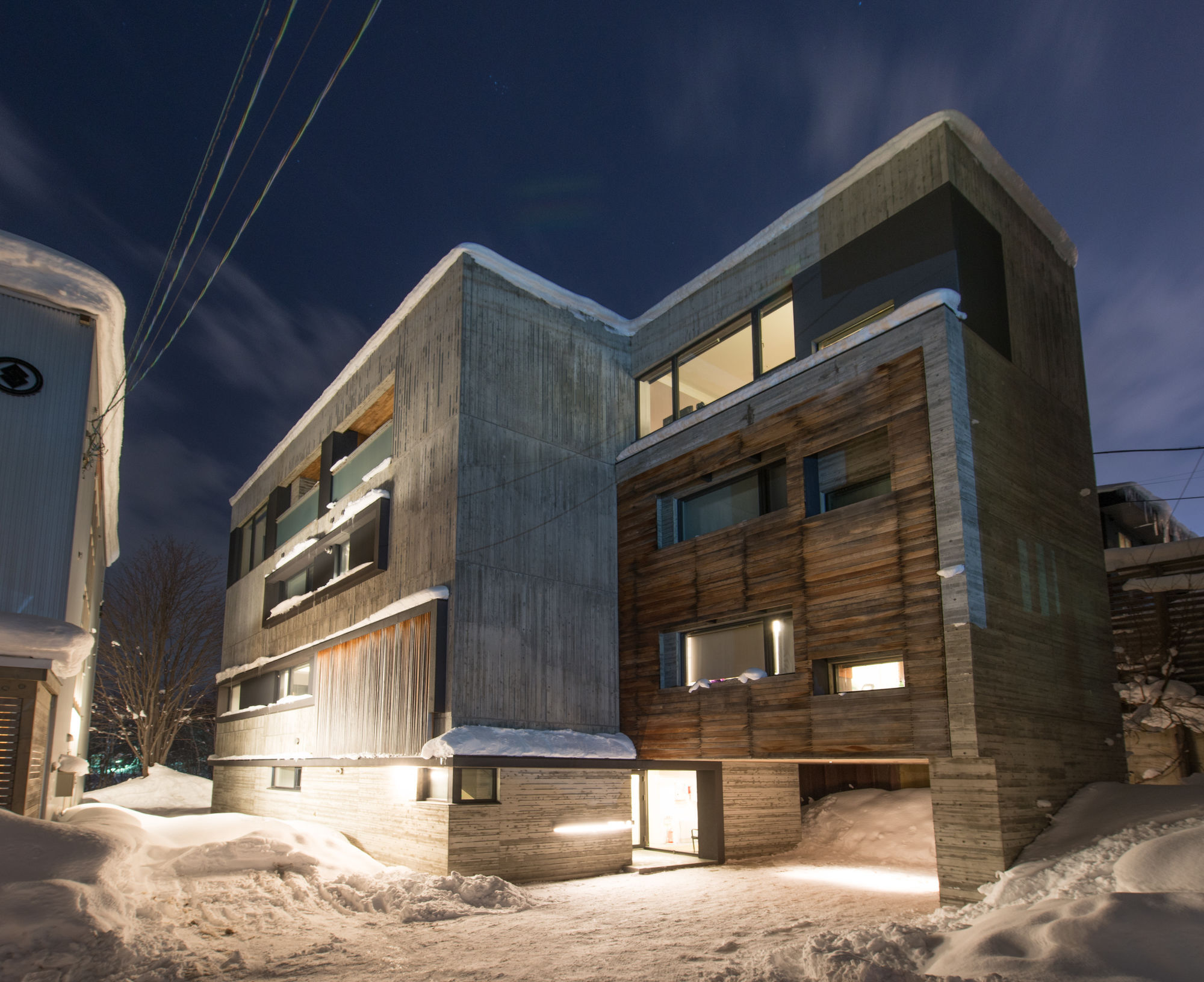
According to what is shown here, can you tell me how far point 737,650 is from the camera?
15.5m

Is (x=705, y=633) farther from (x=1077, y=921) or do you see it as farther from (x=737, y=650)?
(x=1077, y=921)

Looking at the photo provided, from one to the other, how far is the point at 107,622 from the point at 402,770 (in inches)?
1087

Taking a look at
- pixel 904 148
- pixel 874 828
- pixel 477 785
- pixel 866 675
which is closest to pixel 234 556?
pixel 477 785

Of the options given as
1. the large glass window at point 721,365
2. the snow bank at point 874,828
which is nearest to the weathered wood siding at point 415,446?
the large glass window at point 721,365

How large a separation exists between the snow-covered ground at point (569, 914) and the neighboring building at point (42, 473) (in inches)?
74.0

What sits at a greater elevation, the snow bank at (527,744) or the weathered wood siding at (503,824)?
the snow bank at (527,744)

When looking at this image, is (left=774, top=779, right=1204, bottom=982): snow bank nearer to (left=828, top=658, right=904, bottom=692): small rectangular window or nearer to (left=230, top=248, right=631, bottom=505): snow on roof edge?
(left=828, top=658, right=904, bottom=692): small rectangular window

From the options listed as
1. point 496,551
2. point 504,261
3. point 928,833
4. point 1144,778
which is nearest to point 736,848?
point 928,833

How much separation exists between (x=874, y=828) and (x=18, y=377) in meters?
18.5

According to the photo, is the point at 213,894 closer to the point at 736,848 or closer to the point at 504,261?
the point at 736,848

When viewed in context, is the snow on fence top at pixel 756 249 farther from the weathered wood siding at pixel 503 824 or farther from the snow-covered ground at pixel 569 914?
the snow-covered ground at pixel 569 914

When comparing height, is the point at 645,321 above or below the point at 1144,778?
above

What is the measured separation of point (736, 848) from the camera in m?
17.1

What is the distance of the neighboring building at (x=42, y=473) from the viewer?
1211 cm
